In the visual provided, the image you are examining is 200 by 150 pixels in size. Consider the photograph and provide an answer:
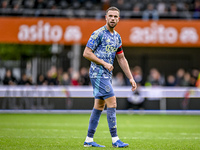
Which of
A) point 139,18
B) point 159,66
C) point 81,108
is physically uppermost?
point 139,18

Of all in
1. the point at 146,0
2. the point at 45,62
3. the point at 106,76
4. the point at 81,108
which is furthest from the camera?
the point at 146,0

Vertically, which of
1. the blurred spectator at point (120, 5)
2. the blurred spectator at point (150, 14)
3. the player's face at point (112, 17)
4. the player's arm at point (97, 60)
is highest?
the blurred spectator at point (120, 5)

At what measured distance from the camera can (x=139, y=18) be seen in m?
20.5

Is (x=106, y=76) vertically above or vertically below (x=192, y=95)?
above

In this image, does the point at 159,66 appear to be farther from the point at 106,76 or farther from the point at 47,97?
the point at 106,76

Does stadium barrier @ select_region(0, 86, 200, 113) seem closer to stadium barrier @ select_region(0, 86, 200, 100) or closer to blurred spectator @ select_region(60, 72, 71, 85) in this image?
stadium barrier @ select_region(0, 86, 200, 100)

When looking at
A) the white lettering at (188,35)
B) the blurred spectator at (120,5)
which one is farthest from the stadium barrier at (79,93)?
the blurred spectator at (120,5)

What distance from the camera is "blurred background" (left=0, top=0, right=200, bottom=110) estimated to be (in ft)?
56.7

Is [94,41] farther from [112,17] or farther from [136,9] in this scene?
[136,9]

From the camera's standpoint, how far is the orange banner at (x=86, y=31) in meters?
19.3

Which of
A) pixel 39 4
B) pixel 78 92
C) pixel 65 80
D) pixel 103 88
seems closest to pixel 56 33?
pixel 65 80

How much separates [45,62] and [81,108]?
605 centimetres

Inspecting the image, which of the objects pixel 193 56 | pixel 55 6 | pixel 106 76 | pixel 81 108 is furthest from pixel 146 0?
pixel 106 76

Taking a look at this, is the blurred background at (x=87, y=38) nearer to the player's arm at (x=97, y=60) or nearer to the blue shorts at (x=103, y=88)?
the blue shorts at (x=103, y=88)
